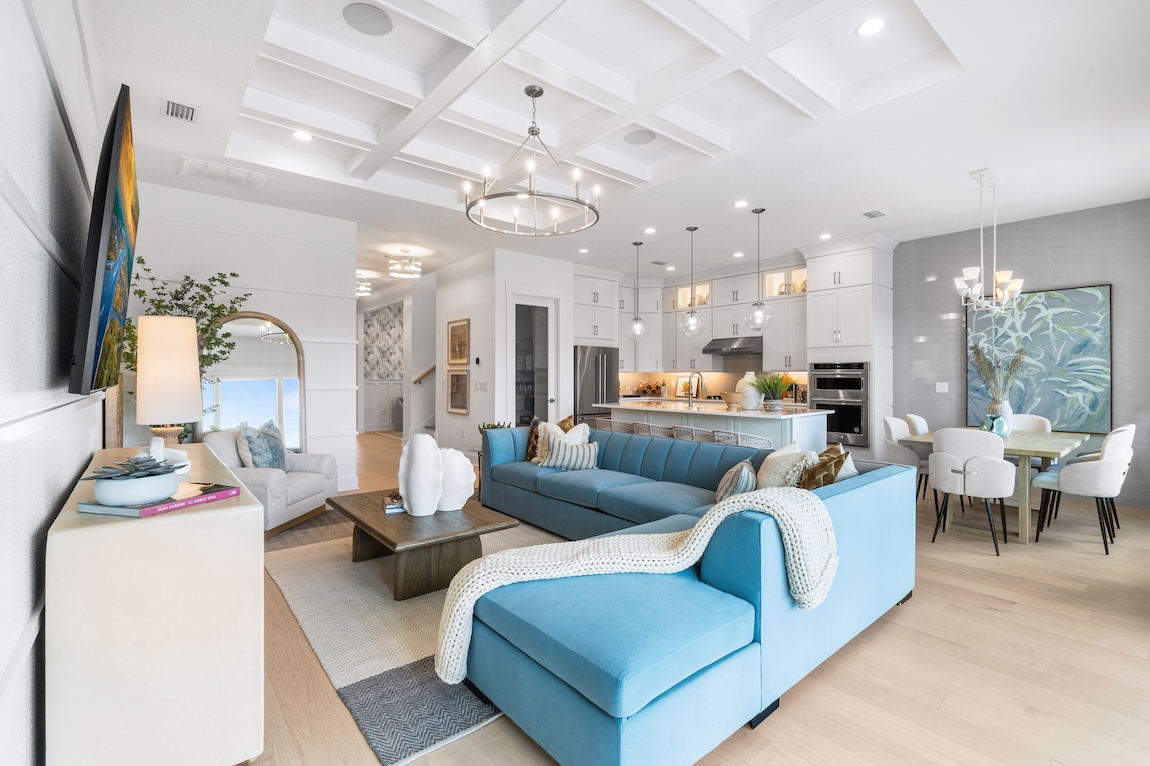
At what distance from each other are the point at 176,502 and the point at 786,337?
696 cm

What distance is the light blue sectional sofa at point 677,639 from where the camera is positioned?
146 centimetres

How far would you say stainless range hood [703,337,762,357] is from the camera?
24.9 feet

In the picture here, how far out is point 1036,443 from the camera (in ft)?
13.1

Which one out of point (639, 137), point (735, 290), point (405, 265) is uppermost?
point (639, 137)

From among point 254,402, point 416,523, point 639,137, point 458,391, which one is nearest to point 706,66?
point 639,137

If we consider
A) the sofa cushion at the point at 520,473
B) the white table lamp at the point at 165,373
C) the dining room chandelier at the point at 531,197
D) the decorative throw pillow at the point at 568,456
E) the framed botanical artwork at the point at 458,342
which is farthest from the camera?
the framed botanical artwork at the point at 458,342

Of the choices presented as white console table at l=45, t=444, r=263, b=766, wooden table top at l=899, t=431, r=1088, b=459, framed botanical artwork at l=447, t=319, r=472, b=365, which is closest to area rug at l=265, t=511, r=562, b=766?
white console table at l=45, t=444, r=263, b=766

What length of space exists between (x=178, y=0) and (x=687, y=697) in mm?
3238

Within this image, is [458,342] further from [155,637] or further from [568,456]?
[155,637]

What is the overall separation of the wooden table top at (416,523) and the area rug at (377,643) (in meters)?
0.35

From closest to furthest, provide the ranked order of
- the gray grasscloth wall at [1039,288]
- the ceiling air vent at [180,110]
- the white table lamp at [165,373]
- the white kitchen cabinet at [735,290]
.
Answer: the white table lamp at [165,373], the ceiling air vent at [180,110], the gray grasscloth wall at [1039,288], the white kitchen cabinet at [735,290]

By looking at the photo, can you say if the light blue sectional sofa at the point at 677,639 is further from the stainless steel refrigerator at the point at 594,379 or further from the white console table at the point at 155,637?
the stainless steel refrigerator at the point at 594,379

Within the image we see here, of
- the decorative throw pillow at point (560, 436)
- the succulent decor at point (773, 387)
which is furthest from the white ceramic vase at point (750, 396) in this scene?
the decorative throw pillow at point (560, 436)

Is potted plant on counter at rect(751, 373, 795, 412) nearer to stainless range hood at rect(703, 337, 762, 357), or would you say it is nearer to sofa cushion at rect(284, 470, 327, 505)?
stainless range hood at rect(703, 337, 762, 357)
